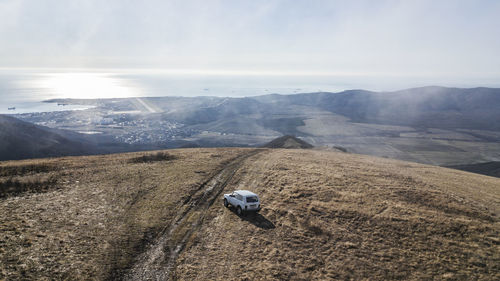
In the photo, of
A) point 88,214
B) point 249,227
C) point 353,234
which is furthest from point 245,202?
point 88,214

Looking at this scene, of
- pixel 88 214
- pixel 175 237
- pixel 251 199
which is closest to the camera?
pixel 175 237

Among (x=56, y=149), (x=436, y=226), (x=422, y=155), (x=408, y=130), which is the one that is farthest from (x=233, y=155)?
(x=408, y=130)

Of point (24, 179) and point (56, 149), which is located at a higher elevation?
point (24, 179)

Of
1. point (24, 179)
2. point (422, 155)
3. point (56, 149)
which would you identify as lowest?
point (422, 155)

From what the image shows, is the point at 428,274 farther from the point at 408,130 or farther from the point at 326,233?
the point at 408,130

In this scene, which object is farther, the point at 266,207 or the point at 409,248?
the point at 266,207

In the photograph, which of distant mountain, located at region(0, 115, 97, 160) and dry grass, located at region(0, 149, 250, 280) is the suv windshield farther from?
distant mountain, located at region(0, 115, 97, 160)

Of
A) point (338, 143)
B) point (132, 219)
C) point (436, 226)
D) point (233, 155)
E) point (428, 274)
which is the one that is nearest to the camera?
point (428, 274)

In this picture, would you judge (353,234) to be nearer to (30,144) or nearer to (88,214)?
(88,214)
